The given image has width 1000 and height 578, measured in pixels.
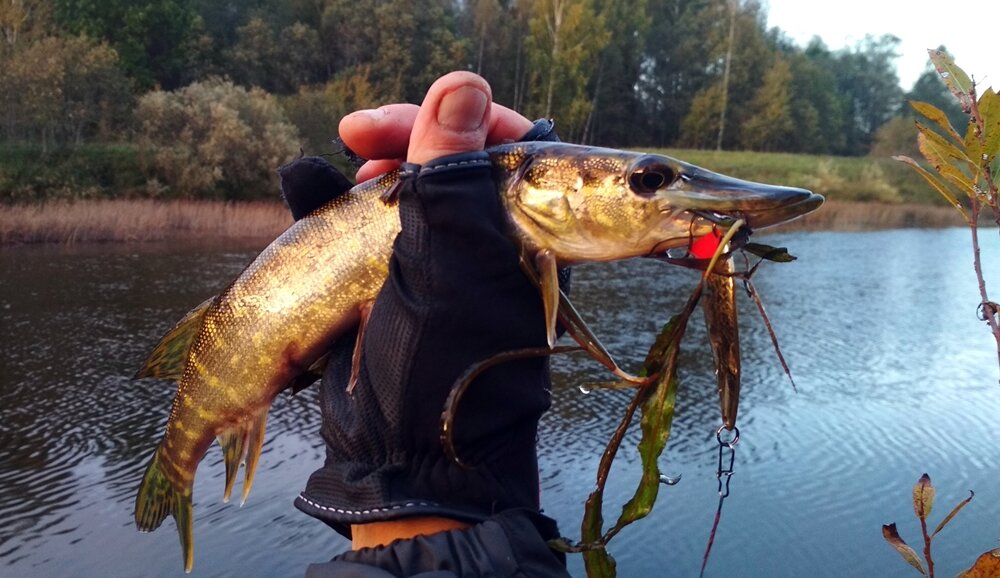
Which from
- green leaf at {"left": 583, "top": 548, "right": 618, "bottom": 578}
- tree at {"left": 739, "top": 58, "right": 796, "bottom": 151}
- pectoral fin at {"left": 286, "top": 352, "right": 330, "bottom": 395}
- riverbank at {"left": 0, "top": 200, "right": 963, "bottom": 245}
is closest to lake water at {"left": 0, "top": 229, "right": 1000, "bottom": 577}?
pectoral fin at {"left": 286, "top": 352, "right": 330, "bottom": 395}

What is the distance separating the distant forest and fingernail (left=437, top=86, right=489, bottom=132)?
2632 cm

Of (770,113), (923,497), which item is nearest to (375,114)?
(923,497)

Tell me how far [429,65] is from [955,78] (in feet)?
124

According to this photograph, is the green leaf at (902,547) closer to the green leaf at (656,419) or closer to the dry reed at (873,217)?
the green leaf at (656,419)

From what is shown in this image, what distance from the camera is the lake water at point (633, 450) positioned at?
5551 millimetres

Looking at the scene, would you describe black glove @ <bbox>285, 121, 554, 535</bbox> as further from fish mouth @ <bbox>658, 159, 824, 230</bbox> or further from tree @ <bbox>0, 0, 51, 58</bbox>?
tree @ <bbox>0, 0, 51, 58</bbox>

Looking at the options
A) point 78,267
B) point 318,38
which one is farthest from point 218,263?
point 318,38

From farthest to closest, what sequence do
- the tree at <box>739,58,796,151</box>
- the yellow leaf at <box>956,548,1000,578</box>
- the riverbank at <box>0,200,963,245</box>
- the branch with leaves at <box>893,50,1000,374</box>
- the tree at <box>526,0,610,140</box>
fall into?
1. the tree at <box>739,58,796,151</box>
2. the tree at <box>526,0,610,140</box>
3. the riverbank at <box>0,200,963,245</box>
4. the branch with leaves at <box>893,50,1000,374</box>
5. the yellow leaf at <box>956,548,1000,578</box>

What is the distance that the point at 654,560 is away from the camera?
555 centimetres

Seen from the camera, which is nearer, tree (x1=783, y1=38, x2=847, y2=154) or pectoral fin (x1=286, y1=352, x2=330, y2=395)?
pectoral fin (x1=286, y1=352, x2=330, y2=395)

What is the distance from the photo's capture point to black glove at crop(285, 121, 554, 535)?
5.35 feet

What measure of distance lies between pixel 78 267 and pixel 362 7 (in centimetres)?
2599

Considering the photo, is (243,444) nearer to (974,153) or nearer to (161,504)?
(161,504)

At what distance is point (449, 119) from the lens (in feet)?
5.47
